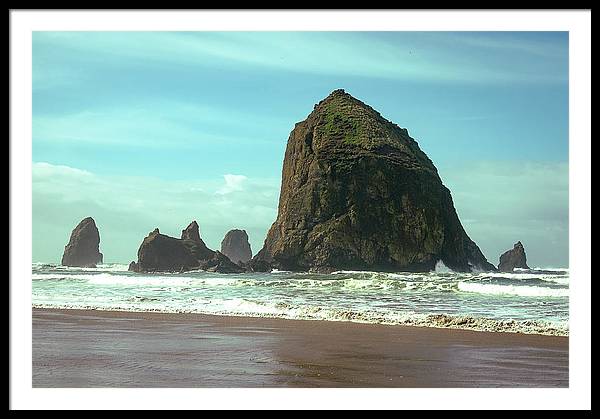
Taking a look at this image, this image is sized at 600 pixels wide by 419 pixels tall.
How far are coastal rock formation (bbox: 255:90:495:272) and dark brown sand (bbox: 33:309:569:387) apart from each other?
2952 cm

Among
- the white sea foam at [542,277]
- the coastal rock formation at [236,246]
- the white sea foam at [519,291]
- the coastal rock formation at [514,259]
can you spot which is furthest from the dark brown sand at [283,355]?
the coastal rock formation at [236,246]

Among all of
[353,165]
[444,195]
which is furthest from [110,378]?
[444,195]

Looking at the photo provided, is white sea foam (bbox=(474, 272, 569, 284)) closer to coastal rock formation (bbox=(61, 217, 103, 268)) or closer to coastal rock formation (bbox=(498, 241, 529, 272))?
coastal rock formation (bbox=(498, 241, 529, 272))

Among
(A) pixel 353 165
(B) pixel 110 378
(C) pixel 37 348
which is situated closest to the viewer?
(B) pixel 110 378

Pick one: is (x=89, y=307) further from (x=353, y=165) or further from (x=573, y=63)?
(x=353, y=165)

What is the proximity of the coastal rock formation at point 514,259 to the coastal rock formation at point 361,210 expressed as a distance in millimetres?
4048

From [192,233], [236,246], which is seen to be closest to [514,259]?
[192,233]

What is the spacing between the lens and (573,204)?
5.95 meters

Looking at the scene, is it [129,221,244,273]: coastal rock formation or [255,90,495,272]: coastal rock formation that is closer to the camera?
[255,90,495,272]: coastal rock formation

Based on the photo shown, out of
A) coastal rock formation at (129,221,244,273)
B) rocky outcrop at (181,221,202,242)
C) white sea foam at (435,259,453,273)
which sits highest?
rocky outcrop at (181,221,202,242)

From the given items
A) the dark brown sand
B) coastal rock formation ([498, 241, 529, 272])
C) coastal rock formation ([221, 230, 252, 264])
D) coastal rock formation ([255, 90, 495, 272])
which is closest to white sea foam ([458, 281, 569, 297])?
the dark brown sand

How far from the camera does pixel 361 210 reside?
40.7 metres

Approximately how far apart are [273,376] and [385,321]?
465 cm

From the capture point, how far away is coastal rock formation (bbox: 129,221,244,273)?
42469mm
